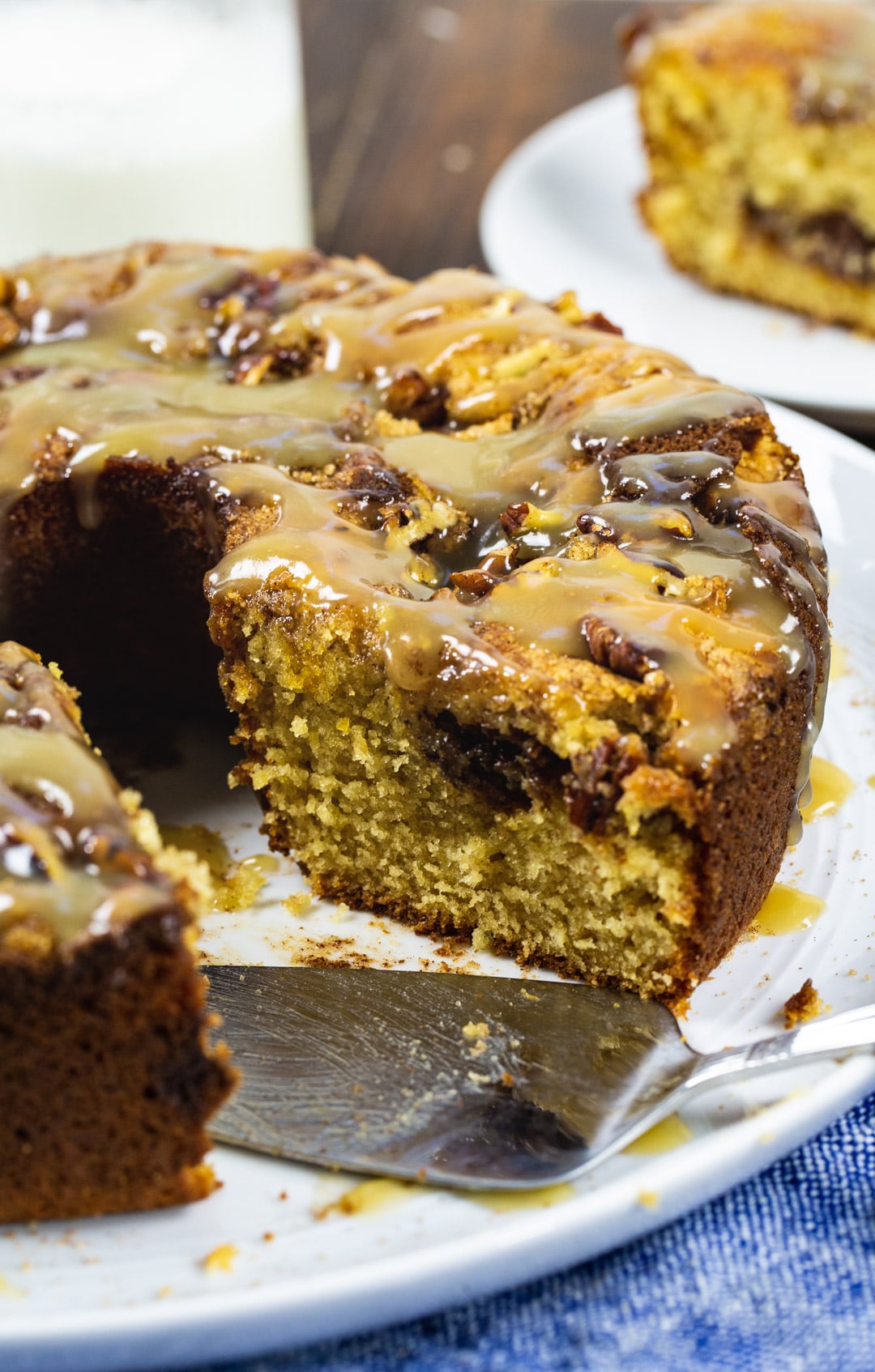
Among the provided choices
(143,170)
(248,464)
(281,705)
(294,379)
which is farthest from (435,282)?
(143,170)

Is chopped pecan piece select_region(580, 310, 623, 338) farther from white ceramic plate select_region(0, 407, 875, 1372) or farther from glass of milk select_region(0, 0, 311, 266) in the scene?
glass of milk select_region(0, 0, 311, 266)

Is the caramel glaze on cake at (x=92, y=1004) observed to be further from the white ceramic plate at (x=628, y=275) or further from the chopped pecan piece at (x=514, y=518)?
the white ceramic plate at (x=628, y=275)

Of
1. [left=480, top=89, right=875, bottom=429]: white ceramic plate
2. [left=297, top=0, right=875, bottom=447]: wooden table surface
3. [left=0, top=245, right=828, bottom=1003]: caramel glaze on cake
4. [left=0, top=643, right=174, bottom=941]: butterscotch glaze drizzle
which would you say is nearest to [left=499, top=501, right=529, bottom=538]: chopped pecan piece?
[left=0, top=245, right=828, bottom=1003]: caramel glaze on cake

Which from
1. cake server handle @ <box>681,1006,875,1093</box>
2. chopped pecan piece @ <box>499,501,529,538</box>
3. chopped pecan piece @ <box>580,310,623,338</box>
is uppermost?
chopped pecan piece @ <box>580,310,623,338</box>

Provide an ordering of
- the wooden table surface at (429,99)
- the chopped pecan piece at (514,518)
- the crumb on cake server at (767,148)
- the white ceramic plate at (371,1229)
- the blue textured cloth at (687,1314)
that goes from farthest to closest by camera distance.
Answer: the wooden table surface at (429,99), the crumb on cake server at (767,148), the chopped pecan piece at (514,518), the blue textured cloth at (687,1314), the white ceramic plate at (371,1229)

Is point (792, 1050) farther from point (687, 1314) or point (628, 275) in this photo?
point (628, 275)

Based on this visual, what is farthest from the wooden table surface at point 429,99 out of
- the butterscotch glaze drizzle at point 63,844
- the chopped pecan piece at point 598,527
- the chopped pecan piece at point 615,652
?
the butterscotch glaze drizzle at point 63,844
